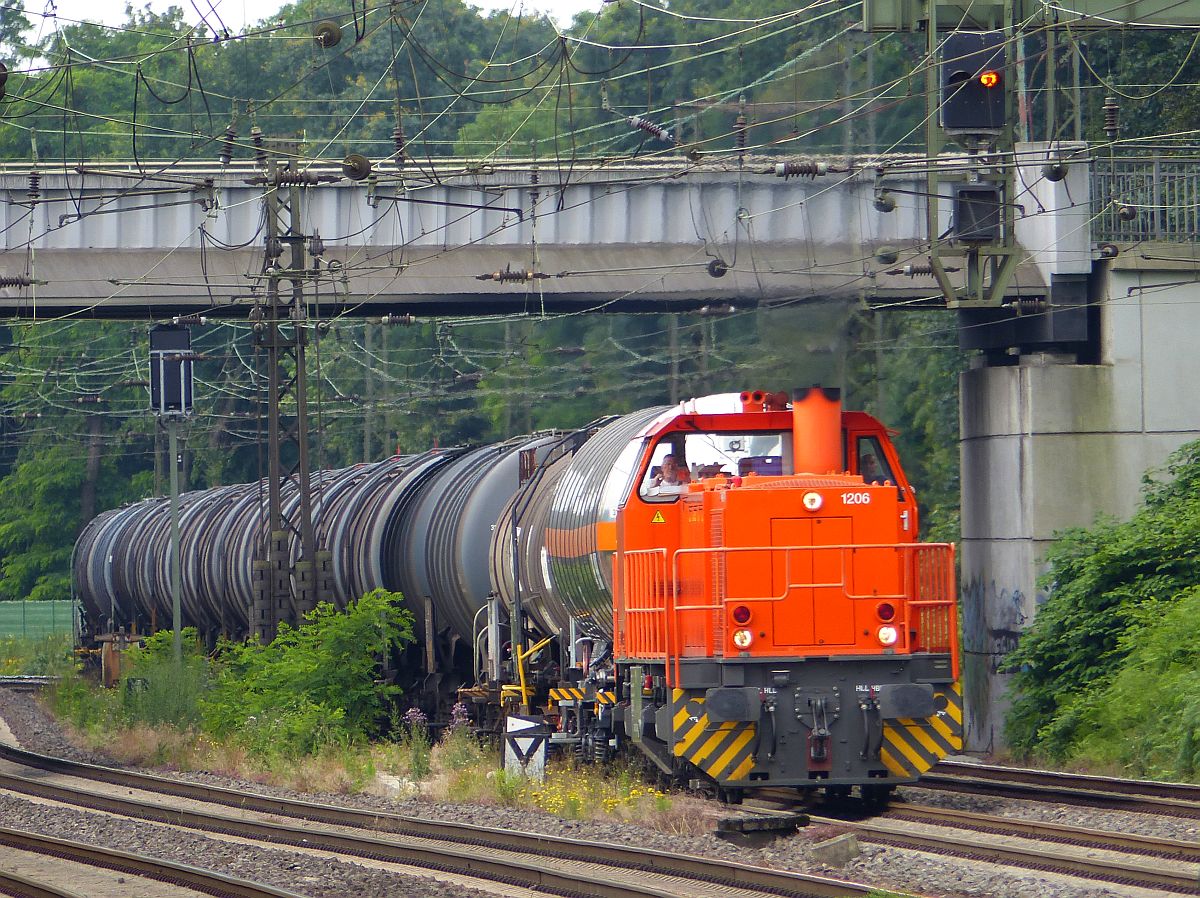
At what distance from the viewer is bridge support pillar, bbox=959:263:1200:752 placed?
2005 cm

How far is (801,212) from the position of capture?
25203 mm

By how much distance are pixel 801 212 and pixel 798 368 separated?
13502 mm

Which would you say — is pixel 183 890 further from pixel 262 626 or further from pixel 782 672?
pixel 262 626

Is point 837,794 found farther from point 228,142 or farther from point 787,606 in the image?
point 228,142

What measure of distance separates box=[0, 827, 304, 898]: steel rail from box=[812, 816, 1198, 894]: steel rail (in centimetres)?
426

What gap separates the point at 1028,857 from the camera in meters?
10.6

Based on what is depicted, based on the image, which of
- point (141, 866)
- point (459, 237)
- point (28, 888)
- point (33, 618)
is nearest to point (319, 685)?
point (459, 237)

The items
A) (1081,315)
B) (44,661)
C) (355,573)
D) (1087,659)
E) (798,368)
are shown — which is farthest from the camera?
(44,661)

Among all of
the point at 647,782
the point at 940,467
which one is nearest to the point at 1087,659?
the point at 647,782

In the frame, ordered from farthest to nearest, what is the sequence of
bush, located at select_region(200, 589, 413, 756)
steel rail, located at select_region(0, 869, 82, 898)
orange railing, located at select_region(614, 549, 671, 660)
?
bush, located at select_region(200, 589, 413, 756) → orange railing, located at select_region(614, 549, 671, 660) → steel rail, located at select_region(0, 869, 82, 898)

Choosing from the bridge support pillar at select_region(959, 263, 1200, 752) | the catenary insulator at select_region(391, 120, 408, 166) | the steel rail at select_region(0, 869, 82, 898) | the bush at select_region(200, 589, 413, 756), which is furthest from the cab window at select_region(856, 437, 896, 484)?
the bush at select_region(200, 589, 413, 756)

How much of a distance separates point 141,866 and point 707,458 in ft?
16.9

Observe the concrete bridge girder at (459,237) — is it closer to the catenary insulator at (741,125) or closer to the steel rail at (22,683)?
the catenary insulator at (741,125)

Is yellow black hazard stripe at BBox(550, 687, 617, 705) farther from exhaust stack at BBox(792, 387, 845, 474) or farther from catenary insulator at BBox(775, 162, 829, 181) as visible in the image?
catenary insulator at BBox(775, 162, 829, 181)
